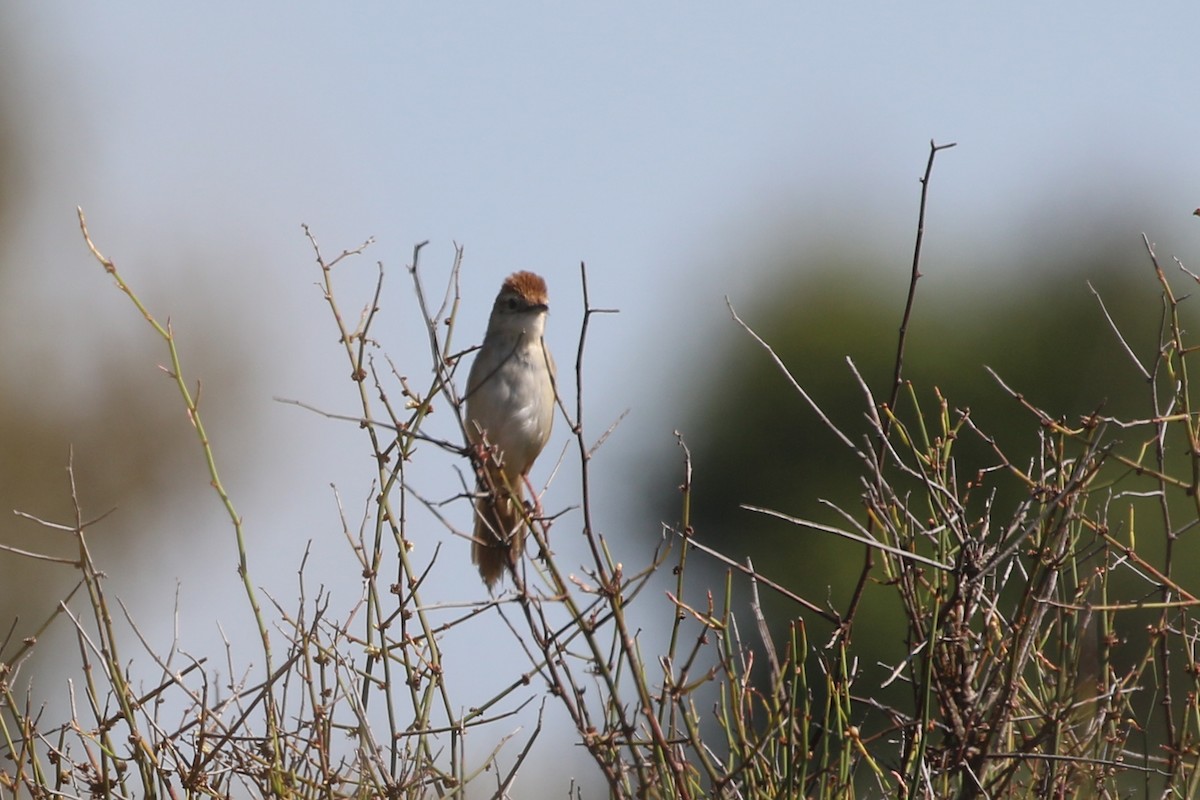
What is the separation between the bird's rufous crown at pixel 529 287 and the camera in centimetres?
546

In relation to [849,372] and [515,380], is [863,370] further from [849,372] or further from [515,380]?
[515,380]

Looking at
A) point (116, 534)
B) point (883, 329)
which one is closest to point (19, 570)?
point (116, 534)

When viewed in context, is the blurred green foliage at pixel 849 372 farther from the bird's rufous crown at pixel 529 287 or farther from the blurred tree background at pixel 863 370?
the bird's rufous crown at pixel 529 287

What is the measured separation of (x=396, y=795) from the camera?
9.98 feet

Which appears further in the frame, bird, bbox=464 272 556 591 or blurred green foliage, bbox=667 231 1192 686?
blurred green foliage, bbox=667 231 1192 686

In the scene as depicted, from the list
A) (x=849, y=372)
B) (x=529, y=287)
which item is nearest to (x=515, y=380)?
(x=529, y=287)

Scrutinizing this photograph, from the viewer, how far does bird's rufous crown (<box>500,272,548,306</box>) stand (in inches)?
215

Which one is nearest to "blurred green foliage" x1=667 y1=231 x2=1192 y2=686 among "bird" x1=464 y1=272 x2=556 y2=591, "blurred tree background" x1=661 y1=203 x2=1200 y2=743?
"blurred tree background" x1=661 y1=203 x2=1200 y2=743

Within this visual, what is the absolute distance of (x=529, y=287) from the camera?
5.47 meters

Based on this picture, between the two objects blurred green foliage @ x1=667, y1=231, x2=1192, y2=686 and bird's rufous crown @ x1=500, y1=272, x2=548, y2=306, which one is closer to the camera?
bird's rufous crown @ x1=500, y1=272, x2=548, y2=306

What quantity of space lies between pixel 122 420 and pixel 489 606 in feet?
60.5

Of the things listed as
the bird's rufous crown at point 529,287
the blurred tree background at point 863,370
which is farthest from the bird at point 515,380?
the blurred tree background at point 863,370

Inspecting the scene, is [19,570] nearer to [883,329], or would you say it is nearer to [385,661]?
[883,329]

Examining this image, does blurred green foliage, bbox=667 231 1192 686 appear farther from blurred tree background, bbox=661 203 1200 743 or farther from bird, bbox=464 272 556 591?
bird, bbox=464 272 556 591
